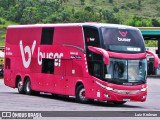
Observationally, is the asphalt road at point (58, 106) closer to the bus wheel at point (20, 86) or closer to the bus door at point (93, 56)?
the bus door at point (93, 56)

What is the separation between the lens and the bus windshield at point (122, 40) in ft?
83.9

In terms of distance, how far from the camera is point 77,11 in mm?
162250

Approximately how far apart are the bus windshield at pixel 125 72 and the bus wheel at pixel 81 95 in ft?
5.63

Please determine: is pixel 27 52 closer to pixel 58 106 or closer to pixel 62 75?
pixel 62 75

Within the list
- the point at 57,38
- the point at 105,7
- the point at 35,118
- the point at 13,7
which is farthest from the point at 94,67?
the point at 105,7

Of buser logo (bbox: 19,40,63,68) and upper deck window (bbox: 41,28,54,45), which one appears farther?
upper deck window (bbox: 41,28,54,45)

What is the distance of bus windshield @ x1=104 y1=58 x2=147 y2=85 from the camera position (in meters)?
25.3

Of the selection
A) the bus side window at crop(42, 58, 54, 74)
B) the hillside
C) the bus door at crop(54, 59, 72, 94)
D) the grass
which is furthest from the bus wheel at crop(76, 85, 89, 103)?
the hillside

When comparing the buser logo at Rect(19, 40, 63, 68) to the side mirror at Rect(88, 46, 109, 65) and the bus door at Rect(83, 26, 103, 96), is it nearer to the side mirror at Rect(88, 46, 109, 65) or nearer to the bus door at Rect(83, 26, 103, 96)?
the bus door at Rect(83, 26, 103, 96)

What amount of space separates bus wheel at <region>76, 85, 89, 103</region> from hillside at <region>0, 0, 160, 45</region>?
11163 cm

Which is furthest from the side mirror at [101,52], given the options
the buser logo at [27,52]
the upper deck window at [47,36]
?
the buser logo at [27,52]

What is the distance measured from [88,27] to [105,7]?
157 metres

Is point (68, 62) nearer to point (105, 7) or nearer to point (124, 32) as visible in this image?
point (124, 32)

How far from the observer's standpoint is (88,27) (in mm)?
26250
